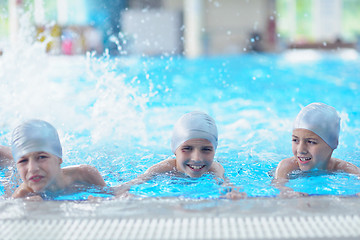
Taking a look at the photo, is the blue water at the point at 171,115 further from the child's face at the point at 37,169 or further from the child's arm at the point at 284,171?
the child's face at the point at 37,169

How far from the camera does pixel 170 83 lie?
11.0 meters

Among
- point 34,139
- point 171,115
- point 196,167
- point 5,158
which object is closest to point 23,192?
point 34,139

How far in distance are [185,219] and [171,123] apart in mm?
4614

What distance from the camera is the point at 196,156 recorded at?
374 cm

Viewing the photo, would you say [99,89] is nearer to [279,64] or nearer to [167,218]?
[167,218]

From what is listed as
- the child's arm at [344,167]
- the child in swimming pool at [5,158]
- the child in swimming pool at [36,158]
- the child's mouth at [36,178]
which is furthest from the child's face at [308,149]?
the child in swimming pool at [5,158]

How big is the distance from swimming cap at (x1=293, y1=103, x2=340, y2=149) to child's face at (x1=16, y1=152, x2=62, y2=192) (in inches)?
75.0

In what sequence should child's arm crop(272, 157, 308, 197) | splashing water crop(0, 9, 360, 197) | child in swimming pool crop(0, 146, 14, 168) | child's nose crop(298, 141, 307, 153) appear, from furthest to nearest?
splashing water crop(0, 9, 360, 197), child in swimming pool crop(0, 146, 14, 168), child's arm crop(272, 157, 308, 197), child's nose crop(298, 141, 307, 153)

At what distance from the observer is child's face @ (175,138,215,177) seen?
12.2 ft

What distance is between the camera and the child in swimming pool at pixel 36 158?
3.17m

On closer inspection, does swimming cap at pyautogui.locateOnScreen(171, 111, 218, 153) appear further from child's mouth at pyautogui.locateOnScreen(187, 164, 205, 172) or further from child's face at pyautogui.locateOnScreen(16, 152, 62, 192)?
child's face at pyautogui.locateOnScreen(16, 152, 62, 192)

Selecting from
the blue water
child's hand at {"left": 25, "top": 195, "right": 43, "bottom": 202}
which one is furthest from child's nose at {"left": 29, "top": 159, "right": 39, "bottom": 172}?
the blue water

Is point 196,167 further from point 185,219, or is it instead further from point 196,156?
point 185,219

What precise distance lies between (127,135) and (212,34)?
56.5 ft
